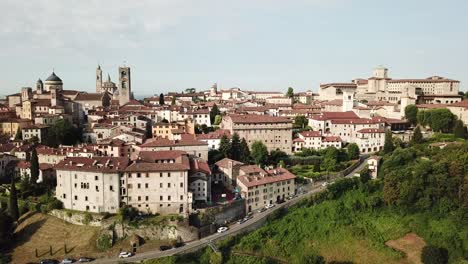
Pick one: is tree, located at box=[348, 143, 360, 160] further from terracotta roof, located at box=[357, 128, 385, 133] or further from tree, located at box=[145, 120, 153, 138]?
tree, located at box=[145, 120, 153, 138]

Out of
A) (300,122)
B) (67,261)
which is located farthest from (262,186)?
(300,122)

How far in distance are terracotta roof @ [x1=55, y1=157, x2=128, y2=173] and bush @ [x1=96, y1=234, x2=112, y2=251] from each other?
22.2ft

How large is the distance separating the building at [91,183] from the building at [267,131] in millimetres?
26599

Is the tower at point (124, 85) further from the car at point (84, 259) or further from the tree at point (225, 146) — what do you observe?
the car at point (84, 259)

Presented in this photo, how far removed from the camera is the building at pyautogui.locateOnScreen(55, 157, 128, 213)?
44.0 m

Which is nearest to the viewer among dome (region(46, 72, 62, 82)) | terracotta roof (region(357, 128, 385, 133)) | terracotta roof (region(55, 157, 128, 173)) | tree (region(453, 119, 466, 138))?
terracotta roof (region(55, 157, 128, 173))

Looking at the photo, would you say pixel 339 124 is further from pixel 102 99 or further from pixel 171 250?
pixel 102 99

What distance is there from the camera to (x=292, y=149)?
233 feet

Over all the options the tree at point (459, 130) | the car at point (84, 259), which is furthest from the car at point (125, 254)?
the tree at point (459, 130)

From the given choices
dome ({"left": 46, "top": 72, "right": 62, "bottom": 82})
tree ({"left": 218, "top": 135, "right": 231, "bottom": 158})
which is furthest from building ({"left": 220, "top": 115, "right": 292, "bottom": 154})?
dome ({"left": 46, "top": 72, "right": 62, "bottom": 82})

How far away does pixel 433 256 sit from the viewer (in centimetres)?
4094

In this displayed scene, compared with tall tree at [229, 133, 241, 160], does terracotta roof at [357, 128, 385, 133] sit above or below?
above

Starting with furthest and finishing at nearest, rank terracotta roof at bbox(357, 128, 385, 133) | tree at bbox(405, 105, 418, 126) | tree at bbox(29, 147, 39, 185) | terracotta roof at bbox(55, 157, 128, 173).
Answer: tree at bbox(405, 105, 418, 126) < terracotta roof at bbox(357, 128, 385, 133) < tree at bbox(29, 147, 39, 185) < terracotta roof at bbox(55, 157, 128, 173)

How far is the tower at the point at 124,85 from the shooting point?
320 feet
